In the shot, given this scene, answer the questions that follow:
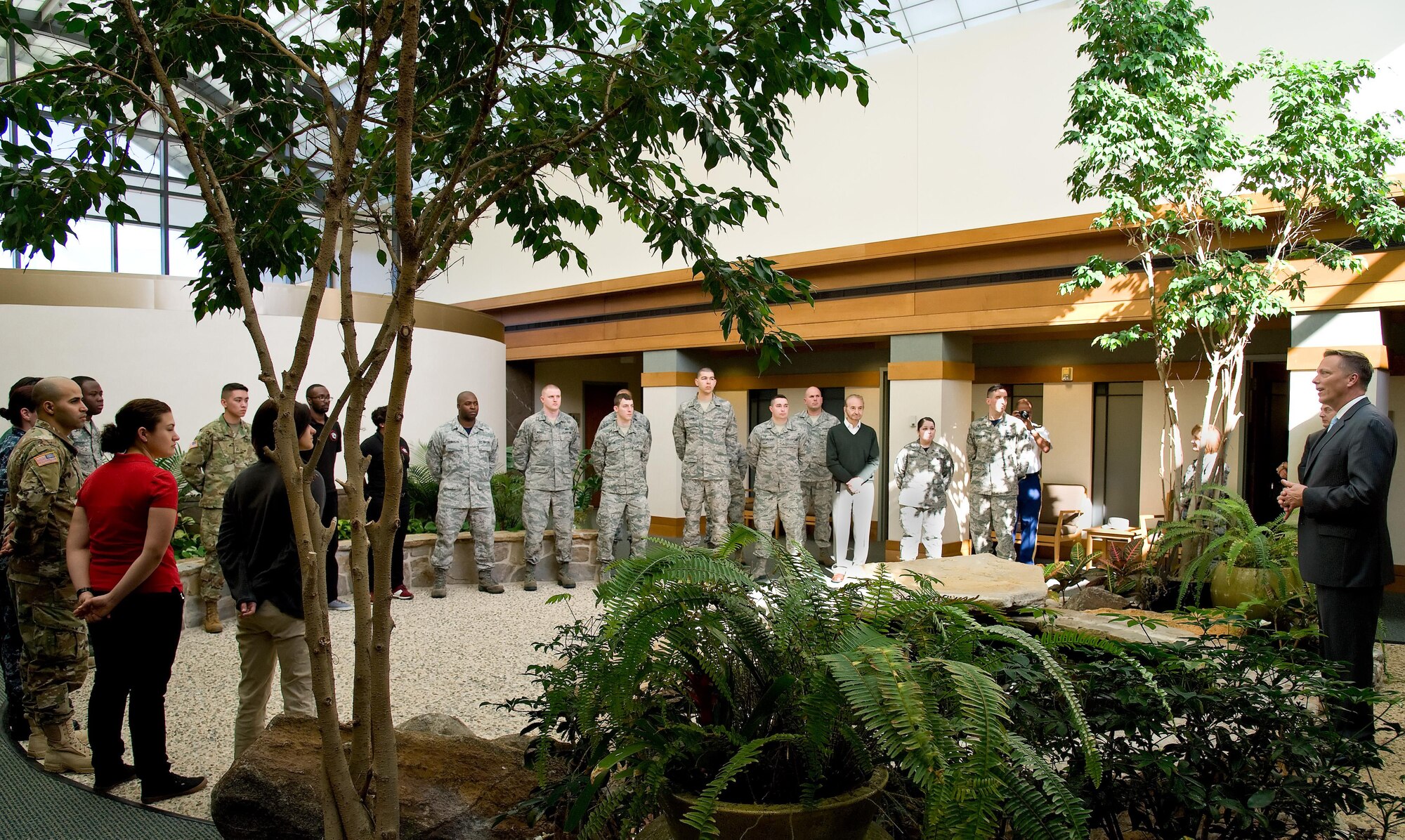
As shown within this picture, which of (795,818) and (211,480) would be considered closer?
(795,818)

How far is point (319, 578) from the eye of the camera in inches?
79.0

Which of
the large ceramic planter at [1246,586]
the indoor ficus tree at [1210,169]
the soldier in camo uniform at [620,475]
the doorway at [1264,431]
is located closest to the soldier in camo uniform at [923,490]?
the indoor ficus tree at [1210,169]

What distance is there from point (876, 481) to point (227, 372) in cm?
704

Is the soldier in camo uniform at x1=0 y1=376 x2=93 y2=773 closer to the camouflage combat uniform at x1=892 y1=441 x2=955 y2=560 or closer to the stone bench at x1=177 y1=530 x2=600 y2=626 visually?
the stone bench at x1=177 y1=530 x2=600 y2=626

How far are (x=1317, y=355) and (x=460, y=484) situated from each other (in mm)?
6495

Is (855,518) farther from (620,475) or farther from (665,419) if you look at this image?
(665,419)

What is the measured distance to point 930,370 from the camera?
27.2 feet

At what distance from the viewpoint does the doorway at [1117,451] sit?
889 centimetres

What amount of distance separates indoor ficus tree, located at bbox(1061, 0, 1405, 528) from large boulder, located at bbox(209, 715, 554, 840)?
550 centimetres

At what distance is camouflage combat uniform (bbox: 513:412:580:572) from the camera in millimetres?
7062

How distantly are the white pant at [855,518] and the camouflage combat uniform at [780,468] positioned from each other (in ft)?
1.06

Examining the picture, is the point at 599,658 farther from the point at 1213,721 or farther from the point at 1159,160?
the point at 1159,160

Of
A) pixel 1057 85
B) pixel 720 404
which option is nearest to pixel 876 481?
pixel 720 404

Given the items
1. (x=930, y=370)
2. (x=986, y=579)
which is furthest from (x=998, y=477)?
(x=986, y=579)
